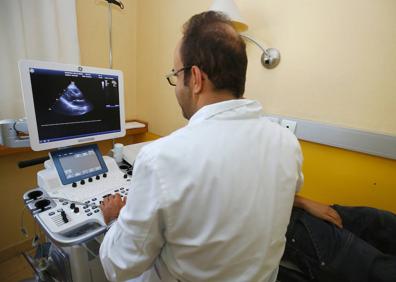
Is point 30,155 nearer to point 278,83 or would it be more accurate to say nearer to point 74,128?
point 74,128

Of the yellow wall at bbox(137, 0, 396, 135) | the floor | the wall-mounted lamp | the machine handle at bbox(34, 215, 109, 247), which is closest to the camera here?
the machine handle at bbox(34, 215, 109, 247)

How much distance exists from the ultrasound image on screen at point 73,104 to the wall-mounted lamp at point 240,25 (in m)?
0.70

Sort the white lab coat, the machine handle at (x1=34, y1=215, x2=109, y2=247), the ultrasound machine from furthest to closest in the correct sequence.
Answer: the ultrasound machine, the machine handle at (x1=34, y1=215, x2=109, y2=247), the white lab coat

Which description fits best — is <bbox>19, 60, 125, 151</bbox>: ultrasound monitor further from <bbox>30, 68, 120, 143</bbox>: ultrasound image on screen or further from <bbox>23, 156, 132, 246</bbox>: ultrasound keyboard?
<bbox>23, 156, 132, 246</bbox>: ultrasound keyboard

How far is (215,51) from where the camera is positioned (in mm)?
627

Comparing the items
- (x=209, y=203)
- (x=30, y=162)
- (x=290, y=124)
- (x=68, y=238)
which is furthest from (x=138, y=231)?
(x=290, y=124)

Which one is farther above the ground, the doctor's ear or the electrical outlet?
the doctor's ear

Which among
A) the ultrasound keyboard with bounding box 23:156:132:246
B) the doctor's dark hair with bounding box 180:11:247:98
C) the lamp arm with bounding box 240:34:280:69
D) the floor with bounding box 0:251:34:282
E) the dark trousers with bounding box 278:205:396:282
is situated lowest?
the floor with bounding box 0:251:34:282

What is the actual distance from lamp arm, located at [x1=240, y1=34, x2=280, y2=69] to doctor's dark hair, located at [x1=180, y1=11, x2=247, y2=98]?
79 cm

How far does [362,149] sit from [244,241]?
0.97 meters

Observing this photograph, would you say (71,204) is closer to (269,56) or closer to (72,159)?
(72,159)

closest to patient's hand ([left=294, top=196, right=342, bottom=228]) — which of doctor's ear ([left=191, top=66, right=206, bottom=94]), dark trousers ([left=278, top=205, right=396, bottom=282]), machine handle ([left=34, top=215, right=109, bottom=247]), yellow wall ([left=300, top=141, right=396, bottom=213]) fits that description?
dark trousers ([left=278, top=205, right=396, bottom=282])

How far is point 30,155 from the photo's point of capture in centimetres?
163

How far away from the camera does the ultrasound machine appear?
0.87 meters
